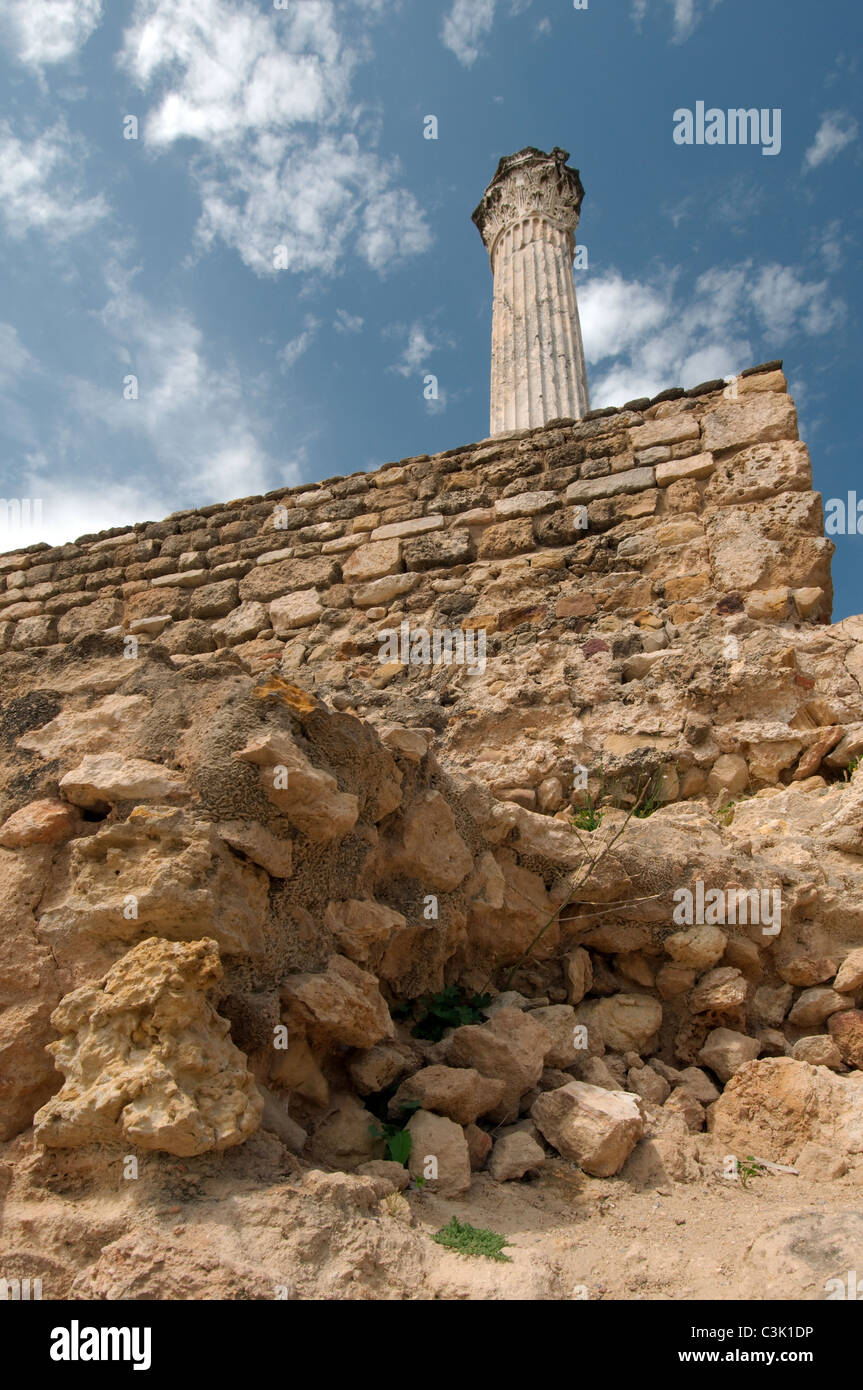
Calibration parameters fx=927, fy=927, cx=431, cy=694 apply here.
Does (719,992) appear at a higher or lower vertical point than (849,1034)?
higher

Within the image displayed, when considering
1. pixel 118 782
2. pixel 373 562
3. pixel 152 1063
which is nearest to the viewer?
pixel 152 1063

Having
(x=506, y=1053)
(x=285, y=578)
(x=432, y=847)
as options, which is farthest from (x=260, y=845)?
(x=285, y=578)

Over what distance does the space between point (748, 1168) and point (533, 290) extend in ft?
23.9

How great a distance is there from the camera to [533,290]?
782cm

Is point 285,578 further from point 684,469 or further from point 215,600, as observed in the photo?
point 684,469

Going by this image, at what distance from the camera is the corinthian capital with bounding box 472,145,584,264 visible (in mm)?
8445

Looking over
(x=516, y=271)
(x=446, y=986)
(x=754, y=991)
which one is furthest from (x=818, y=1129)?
(x=516, y=271)

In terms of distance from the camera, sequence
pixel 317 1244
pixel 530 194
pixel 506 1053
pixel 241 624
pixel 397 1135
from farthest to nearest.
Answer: pixel 530 194, pixel 241 624, pixel 506 1053, pixel 397 1135, pixel 317 1244

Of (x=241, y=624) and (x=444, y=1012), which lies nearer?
(x=444, y=1012)

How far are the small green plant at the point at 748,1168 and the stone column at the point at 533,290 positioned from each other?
18.3ft

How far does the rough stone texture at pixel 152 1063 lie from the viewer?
1502 mm

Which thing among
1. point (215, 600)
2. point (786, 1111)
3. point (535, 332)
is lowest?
point (786, 1111)

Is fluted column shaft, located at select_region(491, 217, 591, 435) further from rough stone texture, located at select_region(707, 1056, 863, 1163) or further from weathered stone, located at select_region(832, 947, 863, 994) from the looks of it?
rough stone texture, located at select_region(707, 1056, 863, 1163)
